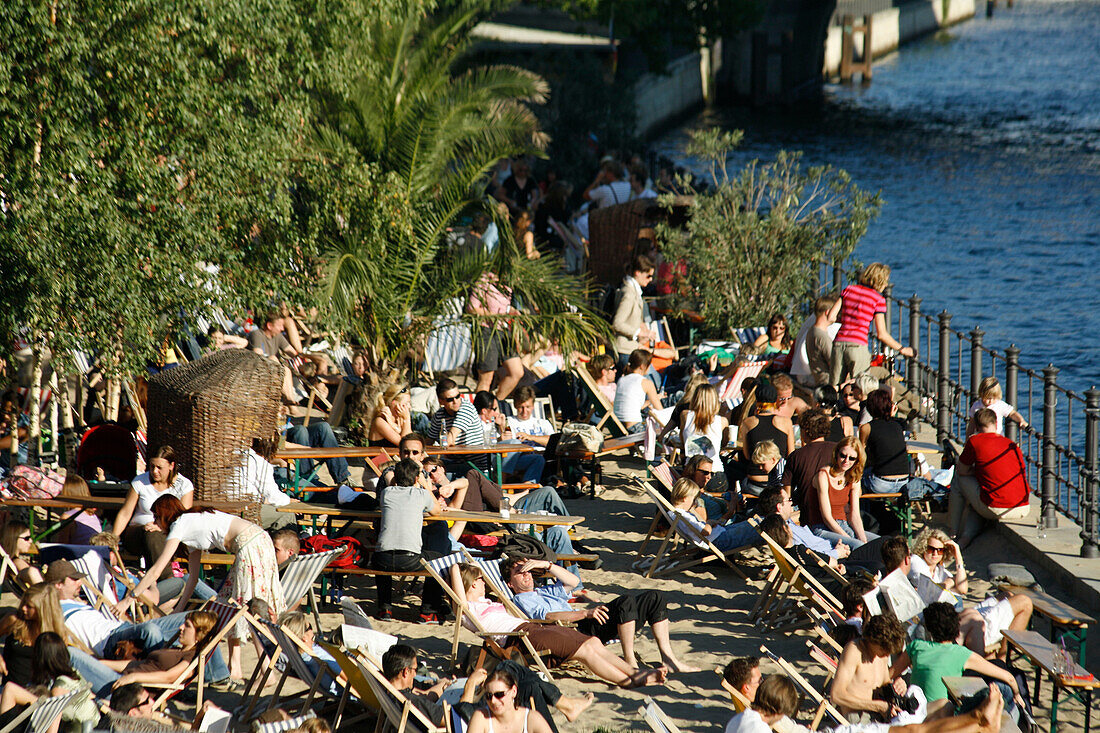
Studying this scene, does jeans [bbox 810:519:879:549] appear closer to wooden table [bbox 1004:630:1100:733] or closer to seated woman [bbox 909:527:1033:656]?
seated woman [bbox 909:527:1033:656]

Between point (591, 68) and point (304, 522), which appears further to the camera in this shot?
point (591, 68)

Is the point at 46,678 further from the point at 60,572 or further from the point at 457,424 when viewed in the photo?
the point at 457,424

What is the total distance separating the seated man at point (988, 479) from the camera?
29.8ft

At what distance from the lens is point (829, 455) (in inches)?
351

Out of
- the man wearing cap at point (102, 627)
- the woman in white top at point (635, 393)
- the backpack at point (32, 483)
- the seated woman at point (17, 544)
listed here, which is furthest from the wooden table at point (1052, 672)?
the backpack at point (32, 483)

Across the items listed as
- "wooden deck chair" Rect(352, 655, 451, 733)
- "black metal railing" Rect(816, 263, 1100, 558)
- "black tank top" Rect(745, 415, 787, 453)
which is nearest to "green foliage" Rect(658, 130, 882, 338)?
"black metal railing" Rect(816, 263, 1100, 558)

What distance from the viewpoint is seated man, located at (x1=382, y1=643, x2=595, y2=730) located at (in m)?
6.36

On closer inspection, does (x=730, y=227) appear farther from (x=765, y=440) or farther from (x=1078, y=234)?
(x=1078, y=234)

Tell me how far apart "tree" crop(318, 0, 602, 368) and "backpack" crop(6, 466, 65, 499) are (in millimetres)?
3301

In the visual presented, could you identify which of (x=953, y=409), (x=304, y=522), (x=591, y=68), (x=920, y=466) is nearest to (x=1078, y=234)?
(x=591, y=68)

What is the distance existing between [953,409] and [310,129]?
6.55m

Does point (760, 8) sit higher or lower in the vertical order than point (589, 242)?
higher

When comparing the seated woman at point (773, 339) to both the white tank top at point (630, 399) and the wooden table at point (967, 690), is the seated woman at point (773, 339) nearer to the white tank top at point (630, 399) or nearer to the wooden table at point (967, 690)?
the white tank top at point (630, 399)

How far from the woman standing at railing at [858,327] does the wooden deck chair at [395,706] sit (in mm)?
6424
